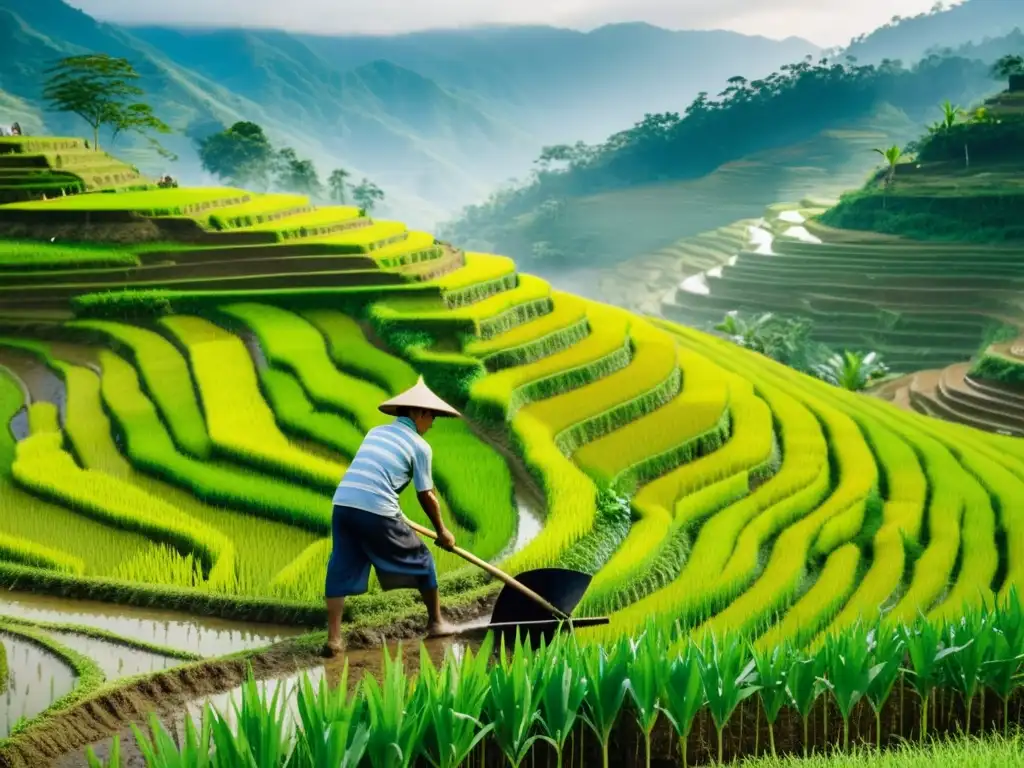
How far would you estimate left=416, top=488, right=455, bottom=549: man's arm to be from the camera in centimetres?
452

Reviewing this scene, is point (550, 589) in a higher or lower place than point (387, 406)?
lower

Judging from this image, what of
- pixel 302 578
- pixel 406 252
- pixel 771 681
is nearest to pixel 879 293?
pixel 406 252

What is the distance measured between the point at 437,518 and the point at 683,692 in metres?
1.26

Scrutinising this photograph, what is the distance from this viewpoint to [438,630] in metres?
5.05

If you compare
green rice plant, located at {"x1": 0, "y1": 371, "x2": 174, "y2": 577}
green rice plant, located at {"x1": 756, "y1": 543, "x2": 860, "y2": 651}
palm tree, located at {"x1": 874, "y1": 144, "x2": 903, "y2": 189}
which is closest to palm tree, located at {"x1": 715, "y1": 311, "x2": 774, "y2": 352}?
palm tree, located at {"x1": 874, "y1": 144, "x2": 903, "y2": 189}

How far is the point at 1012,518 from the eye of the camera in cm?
755

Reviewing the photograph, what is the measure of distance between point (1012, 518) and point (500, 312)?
229 inches

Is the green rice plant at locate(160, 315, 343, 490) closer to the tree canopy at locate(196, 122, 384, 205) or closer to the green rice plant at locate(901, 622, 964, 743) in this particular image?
the green rice plant at locate(901, 622, 964, 743)

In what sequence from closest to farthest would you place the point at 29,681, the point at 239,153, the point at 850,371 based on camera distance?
the point at 29,681 < the point at 850,371 < the point at 239,153

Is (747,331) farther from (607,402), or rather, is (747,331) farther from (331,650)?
(331,650)

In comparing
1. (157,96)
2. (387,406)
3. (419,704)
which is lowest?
(419,704)

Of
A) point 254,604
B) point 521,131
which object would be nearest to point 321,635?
point 254,604

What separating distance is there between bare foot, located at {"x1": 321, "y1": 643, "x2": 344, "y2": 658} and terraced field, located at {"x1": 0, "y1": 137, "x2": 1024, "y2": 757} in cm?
32

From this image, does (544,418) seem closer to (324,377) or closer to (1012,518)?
(324,377)
